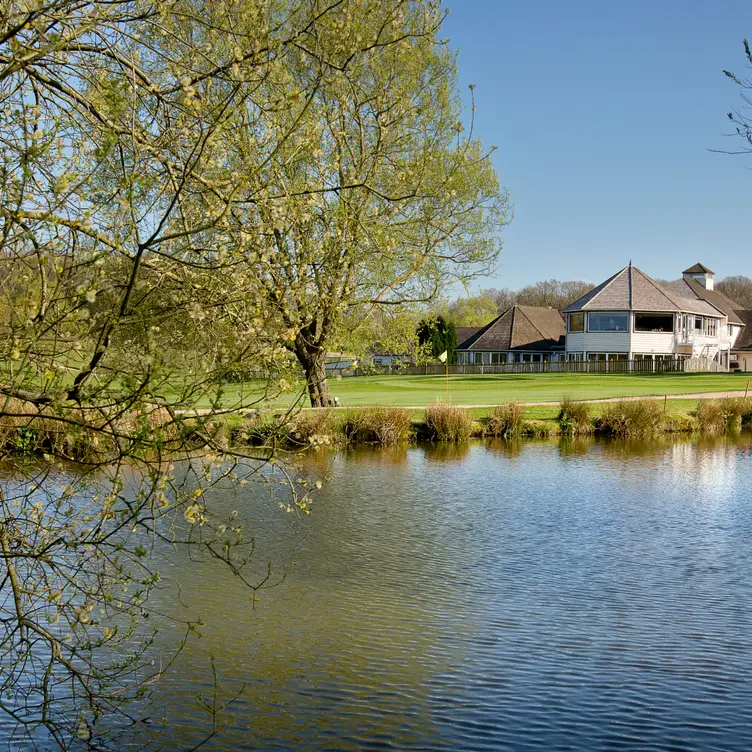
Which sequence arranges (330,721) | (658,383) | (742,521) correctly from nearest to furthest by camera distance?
(330,721) < (742,521) < (658,383)

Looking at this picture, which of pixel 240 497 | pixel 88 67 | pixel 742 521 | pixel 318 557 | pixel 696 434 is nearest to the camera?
pixel 88 67

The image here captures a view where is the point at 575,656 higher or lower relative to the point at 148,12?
lower

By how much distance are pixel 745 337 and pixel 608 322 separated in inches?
873

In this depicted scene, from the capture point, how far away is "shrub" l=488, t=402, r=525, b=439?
2650 cm

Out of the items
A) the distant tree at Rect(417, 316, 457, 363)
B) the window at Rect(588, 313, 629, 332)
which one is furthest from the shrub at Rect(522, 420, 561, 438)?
the distant tree at Rect(417, 316, 457, 363)

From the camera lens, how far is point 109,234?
530 cm

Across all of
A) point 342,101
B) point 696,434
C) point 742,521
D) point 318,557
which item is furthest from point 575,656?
point 696,434

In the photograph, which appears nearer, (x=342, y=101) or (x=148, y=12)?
(x=148, y=12)

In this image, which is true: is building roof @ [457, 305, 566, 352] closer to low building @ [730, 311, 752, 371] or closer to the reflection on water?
low building @ [730, 311, 752, 371]

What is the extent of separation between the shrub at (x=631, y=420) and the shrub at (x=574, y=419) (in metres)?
0.55

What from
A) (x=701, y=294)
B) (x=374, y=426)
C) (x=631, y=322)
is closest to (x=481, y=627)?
(x=374, y=426)

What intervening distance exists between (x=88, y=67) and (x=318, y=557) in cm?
751

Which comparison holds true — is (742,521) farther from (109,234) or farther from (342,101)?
(109,234)

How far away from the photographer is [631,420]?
90.7 ft
